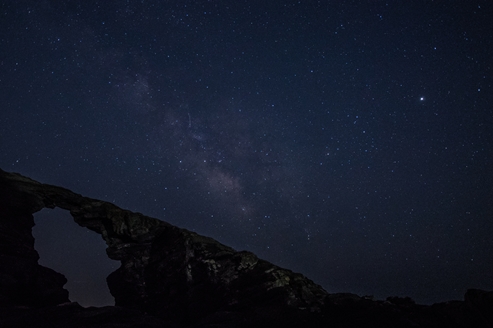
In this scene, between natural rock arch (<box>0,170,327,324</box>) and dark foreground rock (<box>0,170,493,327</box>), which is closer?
dark foreground rock (<box>0,170,493,327</box>)

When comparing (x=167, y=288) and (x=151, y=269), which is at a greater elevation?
(x=151, y=269)

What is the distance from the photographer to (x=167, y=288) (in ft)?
102

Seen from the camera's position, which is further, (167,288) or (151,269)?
(151,269)

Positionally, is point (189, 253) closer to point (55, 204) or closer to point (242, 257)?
point (242, 257)

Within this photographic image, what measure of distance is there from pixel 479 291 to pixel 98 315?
30196mm

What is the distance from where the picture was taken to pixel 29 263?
2872 cm

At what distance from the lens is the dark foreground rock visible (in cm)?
2245

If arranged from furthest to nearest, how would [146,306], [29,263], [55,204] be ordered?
[55,204] → [146,306] → [29,263]

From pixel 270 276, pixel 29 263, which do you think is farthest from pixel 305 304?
pixel 29 263

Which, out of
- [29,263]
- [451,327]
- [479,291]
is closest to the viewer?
[451,327]

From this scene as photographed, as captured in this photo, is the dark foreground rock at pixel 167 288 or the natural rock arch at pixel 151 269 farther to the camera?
the natural rock arch at pixel 151 269

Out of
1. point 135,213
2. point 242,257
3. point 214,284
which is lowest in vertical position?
point 214,284

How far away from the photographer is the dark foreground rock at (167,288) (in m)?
22.5

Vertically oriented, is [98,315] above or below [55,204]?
below
